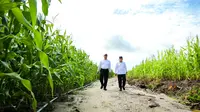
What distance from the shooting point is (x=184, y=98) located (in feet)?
25.3

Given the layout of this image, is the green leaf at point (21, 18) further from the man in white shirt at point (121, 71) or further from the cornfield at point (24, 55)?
the man in white shirt at point (121, 71)

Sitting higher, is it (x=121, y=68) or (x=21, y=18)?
(x=21, y=18)

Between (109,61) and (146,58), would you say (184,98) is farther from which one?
(146,58)

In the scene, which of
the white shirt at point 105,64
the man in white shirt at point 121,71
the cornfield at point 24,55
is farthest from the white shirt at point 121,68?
the cornfield at point 24,55

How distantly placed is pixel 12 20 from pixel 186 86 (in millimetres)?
7508

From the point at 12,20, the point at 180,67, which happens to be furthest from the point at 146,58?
the point at 12,20

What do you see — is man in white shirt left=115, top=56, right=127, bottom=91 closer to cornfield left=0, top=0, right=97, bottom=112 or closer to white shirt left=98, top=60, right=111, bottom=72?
white shirt left=98, top=60, right=111, bottom=72

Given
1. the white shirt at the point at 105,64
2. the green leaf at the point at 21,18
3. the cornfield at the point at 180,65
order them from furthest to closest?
the white shirt at the point at 105,64 → the cornfield at the point at 180,65 → the green leaf at the point at 21,18

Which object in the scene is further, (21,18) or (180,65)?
(180,65)

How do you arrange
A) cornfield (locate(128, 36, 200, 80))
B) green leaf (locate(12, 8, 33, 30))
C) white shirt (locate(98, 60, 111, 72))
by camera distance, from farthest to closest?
white shirt (locate(98, 60, 111, 72)) < cornfield (locate(128, 36, 200, 80)) < green leaf (locate(12, 8, 33, 30))

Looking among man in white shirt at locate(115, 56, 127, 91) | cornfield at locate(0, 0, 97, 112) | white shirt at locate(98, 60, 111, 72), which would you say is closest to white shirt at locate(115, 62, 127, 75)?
man in white shirt at locate(115, 56, 127, 91)

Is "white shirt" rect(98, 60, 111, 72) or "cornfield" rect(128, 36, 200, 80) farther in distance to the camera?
"white shirt" rect(98, 60, 111, 72)

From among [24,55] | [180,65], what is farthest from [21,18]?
[180,65]

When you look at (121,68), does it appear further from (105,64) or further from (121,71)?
(105,64)
